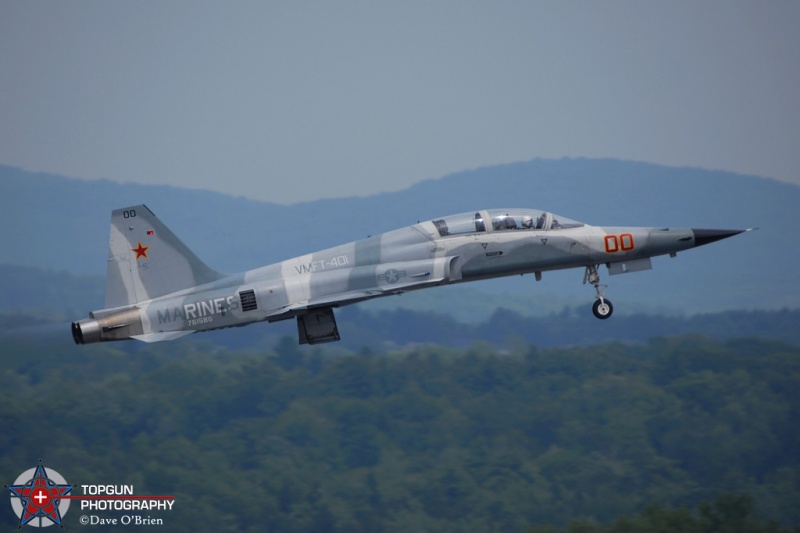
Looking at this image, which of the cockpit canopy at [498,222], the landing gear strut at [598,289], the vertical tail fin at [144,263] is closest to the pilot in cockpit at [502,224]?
the cockpit canopy at [498,222]

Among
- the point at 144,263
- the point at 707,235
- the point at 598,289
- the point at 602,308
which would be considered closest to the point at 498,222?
the point at 598,289

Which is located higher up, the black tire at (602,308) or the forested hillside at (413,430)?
the black tire at (602,308)

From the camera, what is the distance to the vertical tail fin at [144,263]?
1302 inches

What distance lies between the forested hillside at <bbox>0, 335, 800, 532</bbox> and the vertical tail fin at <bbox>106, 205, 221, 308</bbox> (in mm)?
44265

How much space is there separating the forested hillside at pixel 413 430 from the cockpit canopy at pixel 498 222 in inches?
1802

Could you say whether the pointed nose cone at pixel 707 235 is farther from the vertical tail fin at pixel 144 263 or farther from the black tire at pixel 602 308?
the vertical tail fin at pixel 144 263

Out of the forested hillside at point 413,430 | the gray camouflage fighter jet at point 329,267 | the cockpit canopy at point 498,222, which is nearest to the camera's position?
the gray camouflage fighter jet at point 329,267

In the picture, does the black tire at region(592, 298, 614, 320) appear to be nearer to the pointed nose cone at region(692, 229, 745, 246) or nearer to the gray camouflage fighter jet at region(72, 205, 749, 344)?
the gray camouflage fighter jet at region(72, 205, 749, 344)

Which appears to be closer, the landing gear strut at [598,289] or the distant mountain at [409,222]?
the landing gear strut at [598,289]

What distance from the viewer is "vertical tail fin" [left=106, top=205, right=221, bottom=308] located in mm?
33062

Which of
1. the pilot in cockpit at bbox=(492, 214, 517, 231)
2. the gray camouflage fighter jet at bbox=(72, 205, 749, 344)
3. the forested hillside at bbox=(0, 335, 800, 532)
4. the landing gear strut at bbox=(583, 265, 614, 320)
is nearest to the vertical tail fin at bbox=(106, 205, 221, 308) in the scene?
the gray camouflage fighter jet at bbox=(72, 205, 749, 344)

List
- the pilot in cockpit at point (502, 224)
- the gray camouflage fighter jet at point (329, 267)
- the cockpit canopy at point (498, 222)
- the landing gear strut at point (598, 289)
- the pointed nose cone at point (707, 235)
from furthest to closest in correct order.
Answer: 1. the landing gear strut at point (598, 289)
2. the pointed nose cone at point (707, 235)
3. the pilot in cockpit at point (502, 224)
4. the cockpit canopy at point (498, 222)
5. the gray camouflage fighter jet at point (329, 267)

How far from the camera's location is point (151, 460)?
86250 mm

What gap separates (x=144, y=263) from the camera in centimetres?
3328
